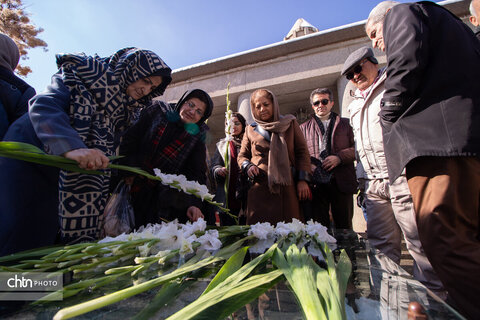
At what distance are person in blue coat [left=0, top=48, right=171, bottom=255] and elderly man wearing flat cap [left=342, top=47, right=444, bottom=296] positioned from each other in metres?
1.61

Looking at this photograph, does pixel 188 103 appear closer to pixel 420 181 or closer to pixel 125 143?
pixel 125 143

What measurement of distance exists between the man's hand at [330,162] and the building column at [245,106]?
7.96ft

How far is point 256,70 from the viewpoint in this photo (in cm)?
501

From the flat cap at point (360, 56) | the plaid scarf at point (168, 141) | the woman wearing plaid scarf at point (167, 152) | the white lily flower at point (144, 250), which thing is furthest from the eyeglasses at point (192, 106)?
the white lily flower at point (144, 250)

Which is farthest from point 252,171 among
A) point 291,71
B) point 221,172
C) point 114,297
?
point 291,71

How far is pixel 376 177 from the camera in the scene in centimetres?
198

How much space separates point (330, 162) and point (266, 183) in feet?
2.24

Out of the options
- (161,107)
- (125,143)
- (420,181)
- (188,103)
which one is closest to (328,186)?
(420,181)

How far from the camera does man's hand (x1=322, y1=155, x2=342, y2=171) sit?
2439 mm

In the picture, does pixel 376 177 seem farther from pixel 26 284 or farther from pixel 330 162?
pixel 26 284

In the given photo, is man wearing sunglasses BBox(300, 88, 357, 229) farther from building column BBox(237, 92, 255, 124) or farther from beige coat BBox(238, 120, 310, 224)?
building column BBox(237, 92, 255, 124)

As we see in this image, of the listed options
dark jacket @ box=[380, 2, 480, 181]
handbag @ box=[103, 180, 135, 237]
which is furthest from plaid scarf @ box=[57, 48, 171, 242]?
dark jacket @ box=[380, 2, 480, 181]

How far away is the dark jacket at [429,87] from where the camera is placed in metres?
1.16

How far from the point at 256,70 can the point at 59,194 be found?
4344 mm
